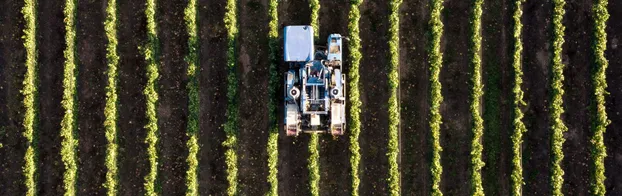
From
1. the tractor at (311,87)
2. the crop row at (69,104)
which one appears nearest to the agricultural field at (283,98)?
the crop row at (69,104)

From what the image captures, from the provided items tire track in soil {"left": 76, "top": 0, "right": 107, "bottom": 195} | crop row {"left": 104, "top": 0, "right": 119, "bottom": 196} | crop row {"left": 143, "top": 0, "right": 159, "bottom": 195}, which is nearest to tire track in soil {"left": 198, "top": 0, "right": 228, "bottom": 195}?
crop row {"left": 143, "top": 0, "right": 159, "bottom": 195}

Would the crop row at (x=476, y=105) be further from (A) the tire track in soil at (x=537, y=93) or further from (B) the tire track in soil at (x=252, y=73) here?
(B) the tire track in soil at (x=252, y=73)

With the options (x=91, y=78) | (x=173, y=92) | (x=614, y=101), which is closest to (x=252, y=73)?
(x=173, y=92)

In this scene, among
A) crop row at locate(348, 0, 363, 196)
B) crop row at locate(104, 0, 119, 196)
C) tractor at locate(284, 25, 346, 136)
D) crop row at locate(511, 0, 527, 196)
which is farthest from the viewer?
crop row at locate(511, 0, 527, 196)

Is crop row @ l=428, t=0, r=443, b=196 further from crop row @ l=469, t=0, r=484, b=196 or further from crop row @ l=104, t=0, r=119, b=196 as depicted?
crop row @ l=104, t=0, r=119, b=196

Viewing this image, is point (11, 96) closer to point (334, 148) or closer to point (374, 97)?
point (334, 148)
